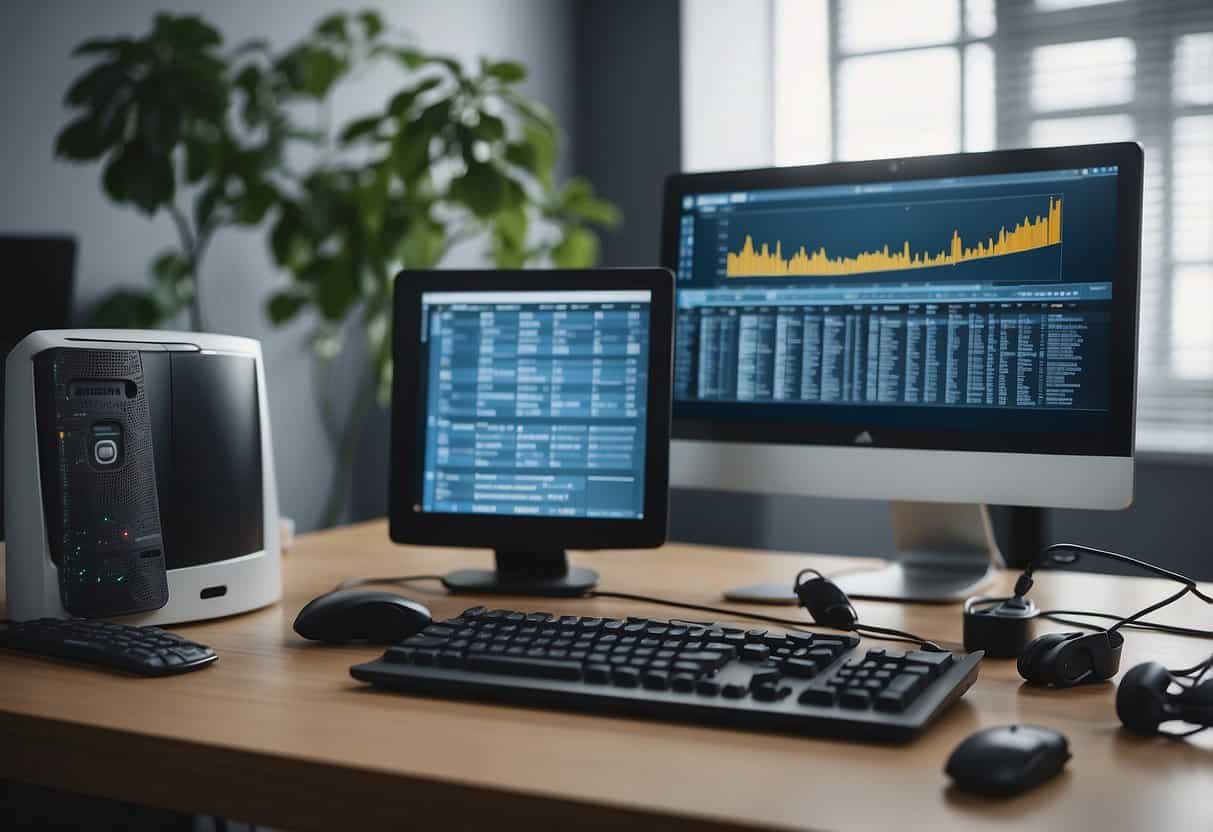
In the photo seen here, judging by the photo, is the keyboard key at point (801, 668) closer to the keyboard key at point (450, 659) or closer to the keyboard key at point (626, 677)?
the keyboard key at point (626, 677)

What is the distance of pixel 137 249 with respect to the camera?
7.50 feet

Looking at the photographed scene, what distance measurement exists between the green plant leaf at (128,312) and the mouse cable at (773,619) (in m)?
1.30

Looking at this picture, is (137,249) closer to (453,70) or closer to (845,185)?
(453,70)

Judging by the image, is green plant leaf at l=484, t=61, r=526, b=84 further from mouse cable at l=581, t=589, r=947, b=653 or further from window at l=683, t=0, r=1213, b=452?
window at l=683, t=0, r=1213, b=452

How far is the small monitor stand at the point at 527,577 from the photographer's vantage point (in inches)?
47.4

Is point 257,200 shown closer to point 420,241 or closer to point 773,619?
point 420,241

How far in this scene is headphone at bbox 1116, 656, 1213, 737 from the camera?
2.28ft

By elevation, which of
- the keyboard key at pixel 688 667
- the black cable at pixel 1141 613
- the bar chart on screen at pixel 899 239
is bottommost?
the black cable at pixel 1141 613

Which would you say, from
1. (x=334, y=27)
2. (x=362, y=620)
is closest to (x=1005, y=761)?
(x=362, y=620)

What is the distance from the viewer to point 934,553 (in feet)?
4.36

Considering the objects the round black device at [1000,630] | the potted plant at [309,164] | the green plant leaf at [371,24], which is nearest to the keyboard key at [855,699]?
the round black device at [1000,630]

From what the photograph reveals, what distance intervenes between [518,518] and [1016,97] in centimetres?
256

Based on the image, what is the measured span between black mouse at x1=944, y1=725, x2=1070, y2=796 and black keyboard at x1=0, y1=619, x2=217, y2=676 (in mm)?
588

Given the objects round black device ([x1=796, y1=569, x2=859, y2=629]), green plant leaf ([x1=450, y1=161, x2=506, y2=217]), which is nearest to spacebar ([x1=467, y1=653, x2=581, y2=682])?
round black device ([x1=796, y1=569, x2=859, y2=629])
